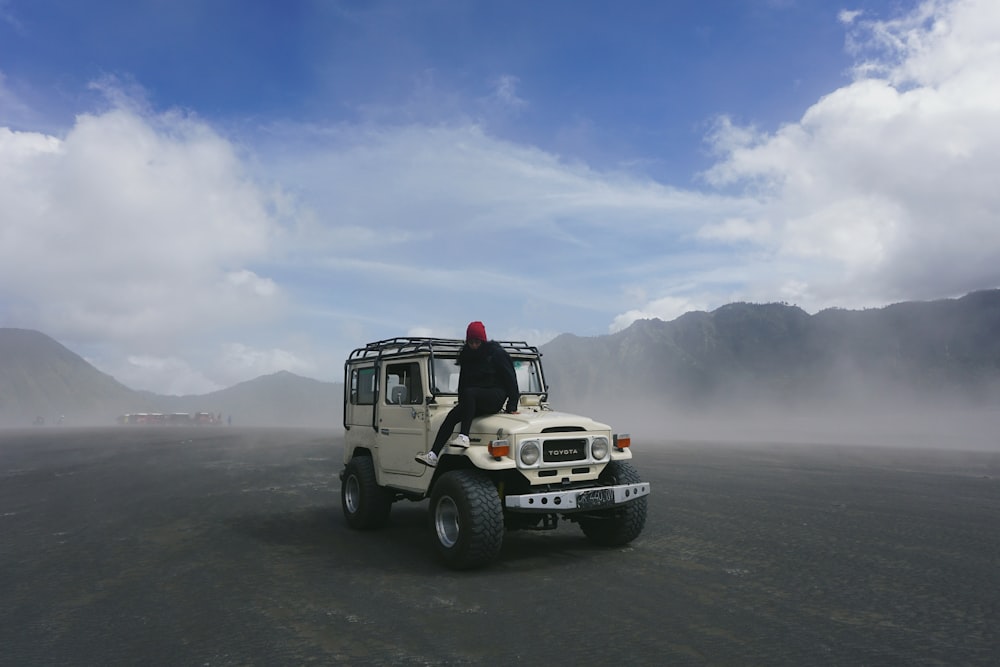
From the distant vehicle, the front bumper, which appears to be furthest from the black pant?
the distant vehicle

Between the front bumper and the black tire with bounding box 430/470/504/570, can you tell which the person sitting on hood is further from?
the front bumper

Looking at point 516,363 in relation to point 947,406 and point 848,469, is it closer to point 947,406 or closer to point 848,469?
point 848,469

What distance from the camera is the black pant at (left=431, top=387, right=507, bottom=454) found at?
7.25 metres

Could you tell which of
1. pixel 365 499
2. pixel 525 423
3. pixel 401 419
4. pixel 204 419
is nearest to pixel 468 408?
pixel 525 423

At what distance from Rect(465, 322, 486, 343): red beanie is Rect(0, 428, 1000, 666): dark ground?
2.55 m

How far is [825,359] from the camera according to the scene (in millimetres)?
139875

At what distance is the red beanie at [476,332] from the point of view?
7.64 metres

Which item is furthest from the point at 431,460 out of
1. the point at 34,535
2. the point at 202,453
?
the point at 202,453

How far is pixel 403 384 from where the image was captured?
8.55 metres


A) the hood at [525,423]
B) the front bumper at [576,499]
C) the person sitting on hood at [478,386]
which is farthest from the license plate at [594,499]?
the person sitting on hood at [478,386]

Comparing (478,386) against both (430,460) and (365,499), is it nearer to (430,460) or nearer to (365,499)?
(430,460)

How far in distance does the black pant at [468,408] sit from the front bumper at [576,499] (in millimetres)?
1033

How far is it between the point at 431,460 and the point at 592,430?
187 cm

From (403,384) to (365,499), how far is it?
5.79 feet
